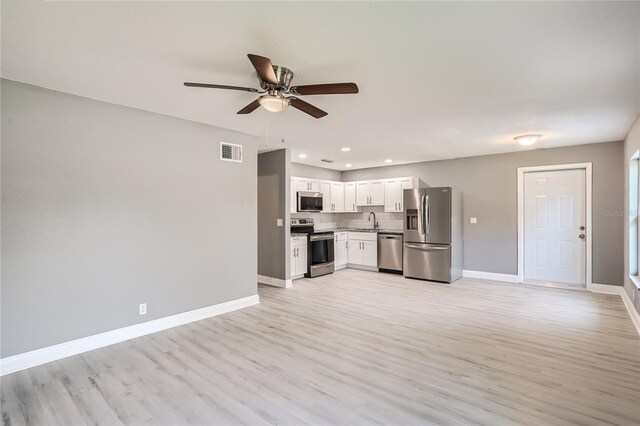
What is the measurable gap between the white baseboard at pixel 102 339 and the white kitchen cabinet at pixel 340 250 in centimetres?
327

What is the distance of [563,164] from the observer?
18.0 ft

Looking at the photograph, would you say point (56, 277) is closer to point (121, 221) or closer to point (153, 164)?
point (121, 221)

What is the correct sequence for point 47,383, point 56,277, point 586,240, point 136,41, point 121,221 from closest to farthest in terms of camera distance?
point 136,41
point 47,383
point 56,277
point 121,221
point 586,240

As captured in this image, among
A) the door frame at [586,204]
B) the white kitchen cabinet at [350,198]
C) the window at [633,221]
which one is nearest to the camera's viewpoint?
the window at [633,221]

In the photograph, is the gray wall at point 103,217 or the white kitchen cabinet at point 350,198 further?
the white kitchen cabinet at point 350,198

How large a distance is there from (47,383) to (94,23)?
2.74 meters

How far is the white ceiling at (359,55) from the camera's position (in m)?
1.84

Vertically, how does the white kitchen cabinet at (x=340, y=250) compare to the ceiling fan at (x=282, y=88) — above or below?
below

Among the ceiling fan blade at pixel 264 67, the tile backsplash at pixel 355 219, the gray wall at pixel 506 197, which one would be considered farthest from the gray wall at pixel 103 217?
the gray wall at pixel 506 197

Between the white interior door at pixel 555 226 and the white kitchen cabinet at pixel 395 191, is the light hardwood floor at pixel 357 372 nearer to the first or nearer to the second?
the white interior door at pixel 555 226

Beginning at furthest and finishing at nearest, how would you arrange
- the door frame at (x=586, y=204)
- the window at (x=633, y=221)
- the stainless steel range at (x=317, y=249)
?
1. the stainless steel range at (x=317, y=249)
2. the door frame at (x=586, y=204)
3. the window at (x=633, y=221)

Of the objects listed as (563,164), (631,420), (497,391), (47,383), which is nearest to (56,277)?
(47,383)

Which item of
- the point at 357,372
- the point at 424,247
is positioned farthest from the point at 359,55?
the point at 424,247

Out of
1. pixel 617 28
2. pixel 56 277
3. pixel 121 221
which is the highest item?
pixel 617 28
